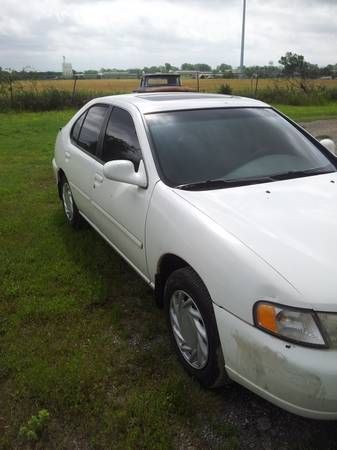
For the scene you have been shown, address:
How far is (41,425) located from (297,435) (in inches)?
52.4

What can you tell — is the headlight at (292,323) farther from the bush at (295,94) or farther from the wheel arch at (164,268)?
the bush at (295,94)

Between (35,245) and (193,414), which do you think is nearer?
(193,414)

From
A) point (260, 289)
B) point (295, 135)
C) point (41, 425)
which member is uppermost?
point (295, 135)

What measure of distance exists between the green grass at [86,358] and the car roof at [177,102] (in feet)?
4.81

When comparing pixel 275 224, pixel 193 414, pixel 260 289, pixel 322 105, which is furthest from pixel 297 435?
Result: pixel 322 105

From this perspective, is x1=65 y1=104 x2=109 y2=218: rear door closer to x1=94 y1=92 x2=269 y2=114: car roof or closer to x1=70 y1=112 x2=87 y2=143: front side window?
x1=70 y1=112 x2=87 y2=143: front side window

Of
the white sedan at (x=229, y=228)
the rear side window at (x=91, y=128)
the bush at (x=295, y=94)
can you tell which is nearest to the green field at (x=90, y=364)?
the white sedan at (x=229, y=228)

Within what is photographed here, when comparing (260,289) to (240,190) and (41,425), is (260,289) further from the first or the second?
(41,425)

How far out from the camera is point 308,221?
2404 millimetres

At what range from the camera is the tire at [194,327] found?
2.37 m

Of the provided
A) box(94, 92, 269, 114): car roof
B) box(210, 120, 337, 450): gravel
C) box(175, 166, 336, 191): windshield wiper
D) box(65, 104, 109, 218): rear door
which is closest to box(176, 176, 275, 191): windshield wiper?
box(175, 166, 336, 191): windshield wiper

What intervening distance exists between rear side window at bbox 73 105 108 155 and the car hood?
66.0 inches

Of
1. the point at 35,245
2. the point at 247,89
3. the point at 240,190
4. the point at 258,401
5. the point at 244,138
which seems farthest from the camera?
the point at 247,89

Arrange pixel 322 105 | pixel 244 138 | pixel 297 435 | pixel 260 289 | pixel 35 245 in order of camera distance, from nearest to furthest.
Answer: pixel 260 289
pixel 297 435
pixel 244 138
pixel 35 245
pixel 322 105
